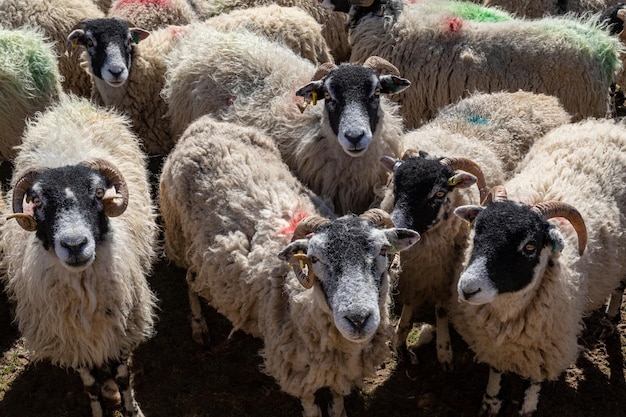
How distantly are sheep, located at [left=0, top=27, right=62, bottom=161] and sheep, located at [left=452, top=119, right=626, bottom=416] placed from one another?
197 inches

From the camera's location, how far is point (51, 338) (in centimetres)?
474

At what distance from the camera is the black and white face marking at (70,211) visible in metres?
4.22

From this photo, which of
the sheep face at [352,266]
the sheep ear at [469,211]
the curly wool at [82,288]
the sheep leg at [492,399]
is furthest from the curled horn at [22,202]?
the sheep leg at [492,399]

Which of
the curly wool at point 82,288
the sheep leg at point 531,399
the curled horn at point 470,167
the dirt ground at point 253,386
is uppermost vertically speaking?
the curled horn at point 470,167

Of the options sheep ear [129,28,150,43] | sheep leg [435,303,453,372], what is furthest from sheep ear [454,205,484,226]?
sheep ear [129,28,150,43]

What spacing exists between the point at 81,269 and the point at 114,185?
30.6 inches

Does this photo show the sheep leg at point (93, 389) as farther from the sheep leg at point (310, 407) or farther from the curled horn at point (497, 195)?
the curled horn at point (497, 195)

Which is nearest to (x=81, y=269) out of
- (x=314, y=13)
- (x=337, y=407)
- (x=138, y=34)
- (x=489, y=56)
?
(x=337, y=407)

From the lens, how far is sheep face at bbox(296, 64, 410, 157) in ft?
17.2

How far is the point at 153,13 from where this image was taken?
8.32m

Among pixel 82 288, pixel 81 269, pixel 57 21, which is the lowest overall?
pixel 82 288

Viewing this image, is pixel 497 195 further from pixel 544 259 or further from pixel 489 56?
pixel 489 56

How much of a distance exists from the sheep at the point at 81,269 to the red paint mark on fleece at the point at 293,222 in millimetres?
1178

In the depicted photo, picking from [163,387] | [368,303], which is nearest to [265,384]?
[163,387]
